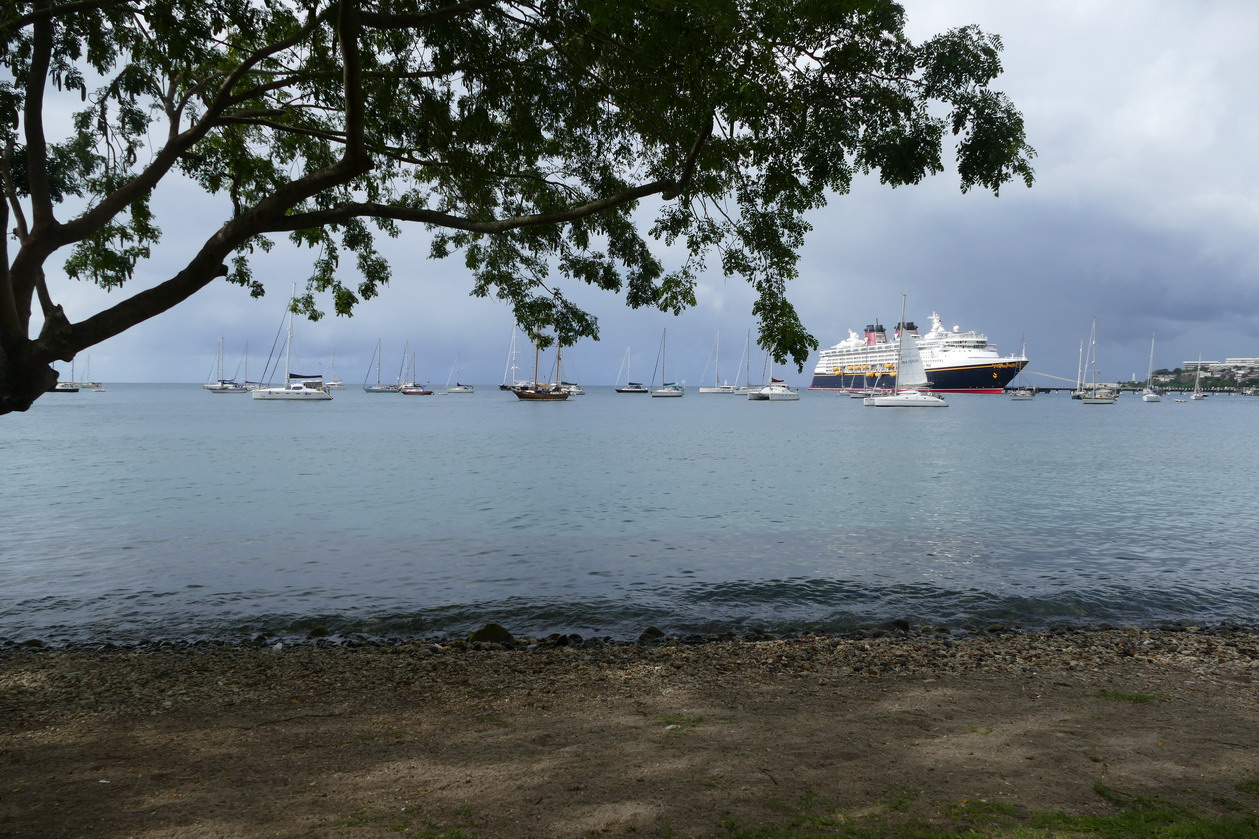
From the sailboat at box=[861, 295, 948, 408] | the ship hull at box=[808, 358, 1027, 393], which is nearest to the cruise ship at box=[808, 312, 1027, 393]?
the ship hull at box=[808, 358, 1027, 393]

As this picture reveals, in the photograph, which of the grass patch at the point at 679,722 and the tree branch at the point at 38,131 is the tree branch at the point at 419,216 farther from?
the grass patch at the point at 679,722

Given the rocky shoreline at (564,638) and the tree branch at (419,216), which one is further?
the rocky shoreline at (564,638)

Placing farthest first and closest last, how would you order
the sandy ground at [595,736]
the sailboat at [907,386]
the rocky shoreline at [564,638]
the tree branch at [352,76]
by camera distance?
the sailboat at [907,386] < the rocky shoreline at [564,638] < the tree branch at [352,76] < the sandy ground at [595,736]

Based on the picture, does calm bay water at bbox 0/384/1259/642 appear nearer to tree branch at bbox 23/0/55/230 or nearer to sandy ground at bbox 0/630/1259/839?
sandy ground at bbox 0/630/1259/839

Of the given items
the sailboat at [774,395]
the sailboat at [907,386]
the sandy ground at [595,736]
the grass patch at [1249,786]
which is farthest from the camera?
the sailboat at [774,395]

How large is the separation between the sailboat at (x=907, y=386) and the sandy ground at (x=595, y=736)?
279ft

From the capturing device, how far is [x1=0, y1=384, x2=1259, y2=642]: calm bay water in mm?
11250

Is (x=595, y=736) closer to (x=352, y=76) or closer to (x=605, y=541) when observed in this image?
(x=352, y=76)

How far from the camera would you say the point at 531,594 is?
40.5 ft

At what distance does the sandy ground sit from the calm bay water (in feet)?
8.92

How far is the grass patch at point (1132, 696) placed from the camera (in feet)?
21.0

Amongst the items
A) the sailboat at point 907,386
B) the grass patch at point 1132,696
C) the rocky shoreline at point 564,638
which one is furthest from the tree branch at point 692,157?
the sailboat at point 907,386

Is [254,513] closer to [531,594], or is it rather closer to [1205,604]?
[531,594]

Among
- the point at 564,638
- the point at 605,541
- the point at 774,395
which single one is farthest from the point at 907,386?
the point at 564,638
